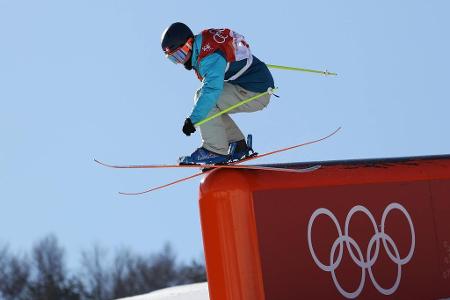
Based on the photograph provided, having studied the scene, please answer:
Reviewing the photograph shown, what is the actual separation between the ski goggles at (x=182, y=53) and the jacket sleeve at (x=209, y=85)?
142 millimetres

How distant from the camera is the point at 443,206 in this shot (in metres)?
8.80

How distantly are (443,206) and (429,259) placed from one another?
1.58ft

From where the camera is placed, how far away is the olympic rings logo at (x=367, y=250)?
7.79 meters

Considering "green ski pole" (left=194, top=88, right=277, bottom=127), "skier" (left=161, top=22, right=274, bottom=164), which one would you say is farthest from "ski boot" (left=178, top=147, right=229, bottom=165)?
"green ski pole" (left=194, top=88, right=277, bottom=127)

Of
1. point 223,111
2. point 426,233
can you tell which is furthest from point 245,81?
point 426,233

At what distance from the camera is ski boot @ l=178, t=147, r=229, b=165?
25.3ft

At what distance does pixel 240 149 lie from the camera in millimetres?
7930

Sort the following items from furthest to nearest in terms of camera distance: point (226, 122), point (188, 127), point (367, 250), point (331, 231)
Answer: point (367, 250) < point (226, 122) < point (331, 231) < point (188, 127)

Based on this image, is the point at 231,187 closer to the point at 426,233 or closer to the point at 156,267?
the point at 426,233

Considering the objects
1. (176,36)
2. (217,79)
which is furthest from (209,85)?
(176,36)

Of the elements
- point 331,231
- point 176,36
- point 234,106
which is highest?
point 176,36

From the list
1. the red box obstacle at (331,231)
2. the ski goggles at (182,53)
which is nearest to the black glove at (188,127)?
the red box obstacle at (331,231)

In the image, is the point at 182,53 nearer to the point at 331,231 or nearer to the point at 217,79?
the point at 217,79

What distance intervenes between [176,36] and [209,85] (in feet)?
1.41
